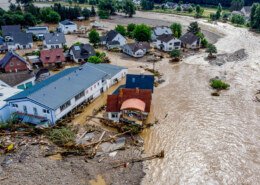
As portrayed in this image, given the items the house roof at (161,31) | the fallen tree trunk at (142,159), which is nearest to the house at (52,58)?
the house roof at (161,31)

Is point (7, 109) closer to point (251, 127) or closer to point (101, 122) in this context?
point (101, 122)

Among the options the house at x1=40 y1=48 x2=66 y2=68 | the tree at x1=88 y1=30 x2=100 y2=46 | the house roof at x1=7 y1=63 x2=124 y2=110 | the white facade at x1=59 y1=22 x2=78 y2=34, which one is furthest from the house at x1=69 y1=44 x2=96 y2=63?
the white facade at x1=59 y1=22 x2=78 y2=34

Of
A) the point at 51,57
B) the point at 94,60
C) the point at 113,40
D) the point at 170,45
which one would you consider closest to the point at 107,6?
the point at 113,40

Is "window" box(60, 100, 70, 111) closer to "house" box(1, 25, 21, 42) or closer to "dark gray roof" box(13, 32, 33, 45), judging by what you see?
"dark gray roof" box(13, 32, 33, 45)

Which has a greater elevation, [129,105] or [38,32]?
[38,32]

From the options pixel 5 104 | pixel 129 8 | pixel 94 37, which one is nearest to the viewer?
pixel 5 104

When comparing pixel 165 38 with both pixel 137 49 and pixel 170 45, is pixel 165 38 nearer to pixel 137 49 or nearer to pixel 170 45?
pixel 170 45

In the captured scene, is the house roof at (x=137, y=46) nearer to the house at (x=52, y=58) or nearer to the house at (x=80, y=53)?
the house at (x=80, y=53)
